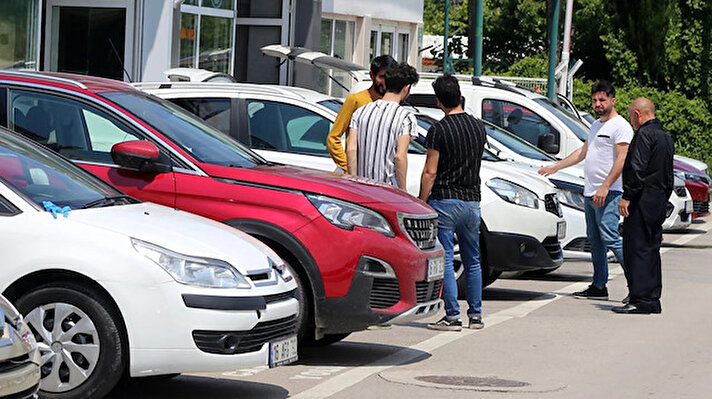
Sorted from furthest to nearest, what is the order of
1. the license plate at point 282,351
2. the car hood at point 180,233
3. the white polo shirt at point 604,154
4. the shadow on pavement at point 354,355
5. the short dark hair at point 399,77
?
the white polo shirt at point 604,154 < the short dark hair at point 399,77 < the shadow on pavement at point 354,355 < the license plate at point 282,351 < the car hood at point 180,233

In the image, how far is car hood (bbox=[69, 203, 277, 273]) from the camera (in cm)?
717

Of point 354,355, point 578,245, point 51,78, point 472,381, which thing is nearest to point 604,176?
point 578,245

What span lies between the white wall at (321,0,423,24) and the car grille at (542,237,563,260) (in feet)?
58.3

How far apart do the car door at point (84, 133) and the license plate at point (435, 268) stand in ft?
5.56

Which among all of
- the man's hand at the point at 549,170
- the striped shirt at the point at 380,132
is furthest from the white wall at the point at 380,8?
the striped shirt at the point at 380,132

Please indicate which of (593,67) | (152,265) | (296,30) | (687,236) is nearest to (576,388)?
(152,265)

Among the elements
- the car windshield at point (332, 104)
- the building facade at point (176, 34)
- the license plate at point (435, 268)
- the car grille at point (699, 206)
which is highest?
the building facade at point (176, 34)

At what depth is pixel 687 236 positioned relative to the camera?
2048 cm

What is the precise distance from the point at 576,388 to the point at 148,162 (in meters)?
2.95

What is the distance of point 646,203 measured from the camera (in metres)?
11.9

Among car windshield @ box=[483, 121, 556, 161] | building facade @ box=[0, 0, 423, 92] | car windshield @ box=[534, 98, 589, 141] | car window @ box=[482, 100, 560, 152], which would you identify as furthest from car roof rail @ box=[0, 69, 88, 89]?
car windshield @ box=[534, 98, 589, 141]

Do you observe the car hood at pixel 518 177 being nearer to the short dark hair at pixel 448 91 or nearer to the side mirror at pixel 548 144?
the short dark hair at pixel 448 91

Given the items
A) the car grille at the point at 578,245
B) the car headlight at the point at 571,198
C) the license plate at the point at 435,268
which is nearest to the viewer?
the license plate at the point at 435,268

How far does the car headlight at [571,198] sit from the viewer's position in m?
14.5
